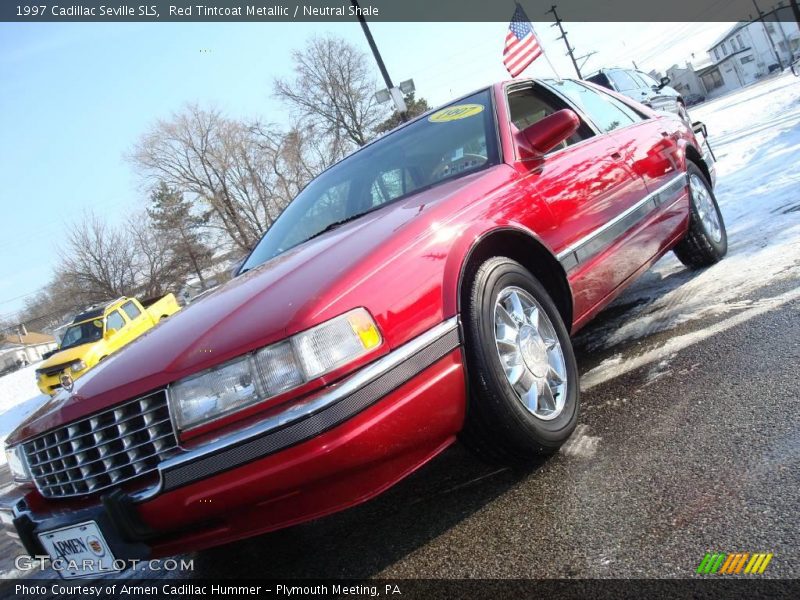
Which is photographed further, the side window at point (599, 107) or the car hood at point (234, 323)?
the side window at point (599, 107)

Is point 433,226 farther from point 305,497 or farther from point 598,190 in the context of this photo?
point 598,190

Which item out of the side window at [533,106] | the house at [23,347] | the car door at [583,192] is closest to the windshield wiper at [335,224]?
the car door at [583,192]

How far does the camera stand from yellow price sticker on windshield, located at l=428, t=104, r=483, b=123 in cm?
306

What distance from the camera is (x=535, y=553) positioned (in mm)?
1716

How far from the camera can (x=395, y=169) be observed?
313 centimetres

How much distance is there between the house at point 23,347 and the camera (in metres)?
61.0

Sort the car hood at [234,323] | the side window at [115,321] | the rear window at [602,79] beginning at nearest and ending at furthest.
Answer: the car hood at [234,323], the rear window at [602,79], the side window at [115,321]

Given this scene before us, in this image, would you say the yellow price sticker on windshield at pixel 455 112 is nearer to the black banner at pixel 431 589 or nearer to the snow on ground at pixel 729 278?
the snow on ground at pixel 729 278

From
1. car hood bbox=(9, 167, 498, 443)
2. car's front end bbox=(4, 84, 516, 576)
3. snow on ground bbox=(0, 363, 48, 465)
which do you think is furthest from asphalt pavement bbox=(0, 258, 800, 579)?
snow on ground bbox=(0, 363, 48, 465)

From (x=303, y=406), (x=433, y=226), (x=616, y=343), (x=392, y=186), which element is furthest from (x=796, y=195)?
(x=303, y=406)

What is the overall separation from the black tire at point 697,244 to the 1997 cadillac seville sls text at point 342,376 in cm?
174

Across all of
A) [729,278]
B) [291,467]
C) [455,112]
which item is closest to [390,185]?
[455,112]

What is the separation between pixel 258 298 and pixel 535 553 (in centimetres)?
117

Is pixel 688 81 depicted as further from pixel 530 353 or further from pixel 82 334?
pixel 530 353
